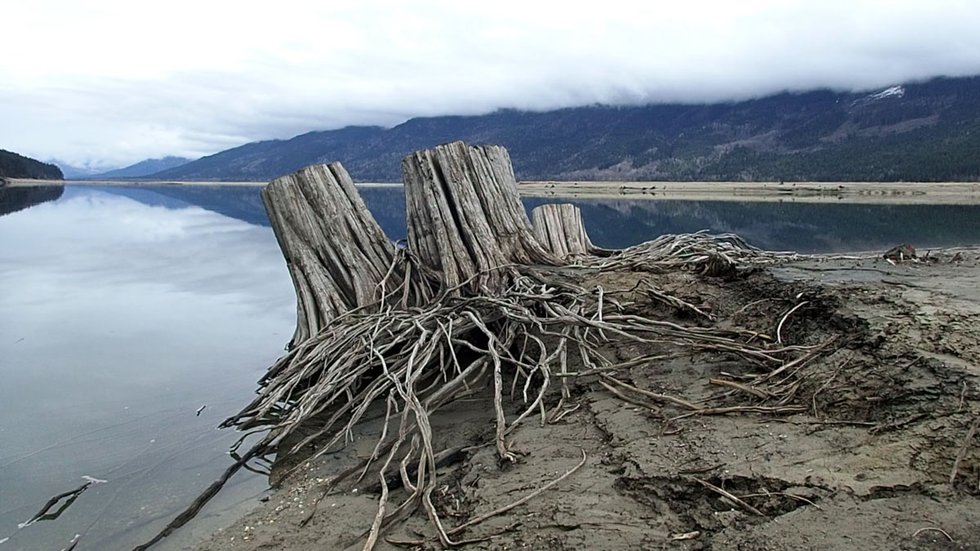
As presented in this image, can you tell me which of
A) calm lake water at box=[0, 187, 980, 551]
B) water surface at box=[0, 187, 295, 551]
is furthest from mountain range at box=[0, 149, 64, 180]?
water surface at box=[0, 187, 295, 551]

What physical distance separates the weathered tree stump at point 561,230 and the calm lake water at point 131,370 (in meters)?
3.88

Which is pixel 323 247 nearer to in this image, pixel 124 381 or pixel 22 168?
pixel 124 381

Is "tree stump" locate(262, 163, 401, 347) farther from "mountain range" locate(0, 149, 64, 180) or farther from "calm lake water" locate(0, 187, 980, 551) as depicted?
"mountain range" locate(0, 149, 64, 180)

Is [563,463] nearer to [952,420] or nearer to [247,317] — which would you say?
[952,420]

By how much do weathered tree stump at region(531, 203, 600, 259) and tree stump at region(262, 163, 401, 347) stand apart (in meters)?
2.23

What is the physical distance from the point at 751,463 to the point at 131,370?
7400 millimetres

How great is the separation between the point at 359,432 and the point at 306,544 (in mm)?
1777

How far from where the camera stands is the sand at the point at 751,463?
9.46ft

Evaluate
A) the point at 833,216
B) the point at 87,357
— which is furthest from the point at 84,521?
the point at 833,216

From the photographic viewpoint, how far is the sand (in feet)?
9.46

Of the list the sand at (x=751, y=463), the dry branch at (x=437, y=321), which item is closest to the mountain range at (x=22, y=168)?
the dry branch at (x=437, y=321)

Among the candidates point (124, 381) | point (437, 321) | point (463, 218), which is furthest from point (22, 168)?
point (437, 321)

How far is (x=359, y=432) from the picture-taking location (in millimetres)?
5523

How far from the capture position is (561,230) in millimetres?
9500
